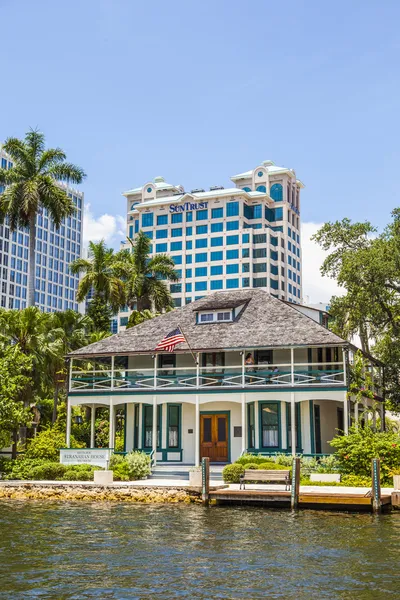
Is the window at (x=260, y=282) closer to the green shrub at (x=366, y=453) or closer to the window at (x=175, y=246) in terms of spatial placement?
the window at (x=175, y=246)

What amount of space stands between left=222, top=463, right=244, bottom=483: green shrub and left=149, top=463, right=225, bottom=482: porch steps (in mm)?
2293

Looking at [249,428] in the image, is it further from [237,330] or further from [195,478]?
[195,478]

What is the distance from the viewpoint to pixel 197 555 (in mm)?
18219

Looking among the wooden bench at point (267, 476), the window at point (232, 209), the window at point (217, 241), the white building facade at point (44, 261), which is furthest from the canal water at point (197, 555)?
the white building facade at point (44, 261)

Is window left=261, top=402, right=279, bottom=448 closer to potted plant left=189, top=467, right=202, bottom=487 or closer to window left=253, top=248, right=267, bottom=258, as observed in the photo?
potted plant left=189, top=467, right=202, bottom=487

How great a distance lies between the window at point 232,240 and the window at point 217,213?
424 cm

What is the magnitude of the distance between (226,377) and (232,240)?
312 ft

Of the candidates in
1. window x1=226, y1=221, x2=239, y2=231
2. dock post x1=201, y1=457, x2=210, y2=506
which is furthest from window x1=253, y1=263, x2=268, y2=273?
dock post x1=201, y1=457, x2=210, y2=506

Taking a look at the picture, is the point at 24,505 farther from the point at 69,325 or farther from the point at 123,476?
the point at 69,325

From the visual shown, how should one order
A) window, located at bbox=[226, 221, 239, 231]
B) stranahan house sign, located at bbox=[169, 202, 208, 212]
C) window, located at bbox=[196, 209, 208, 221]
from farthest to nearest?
stranahan house sign, located at bbox=[169, 202, 208, 212] → window, located at bbox=[196, 209, 208, 221] → window, located at bbox=[226, 221, 239, 231]

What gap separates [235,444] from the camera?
38.8 m

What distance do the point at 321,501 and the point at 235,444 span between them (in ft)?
41.7

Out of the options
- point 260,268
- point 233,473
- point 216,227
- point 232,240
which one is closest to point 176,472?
point 233,473

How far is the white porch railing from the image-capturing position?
121 ft
